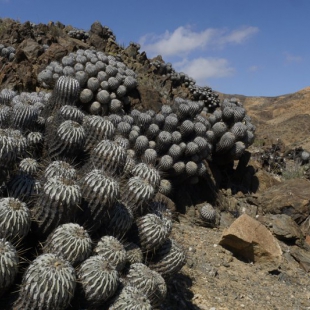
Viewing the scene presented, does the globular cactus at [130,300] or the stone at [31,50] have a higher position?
the stone at [31,50]

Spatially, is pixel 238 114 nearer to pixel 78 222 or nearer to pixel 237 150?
pixel 237 150

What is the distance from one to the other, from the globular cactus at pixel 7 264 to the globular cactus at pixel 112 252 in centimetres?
72

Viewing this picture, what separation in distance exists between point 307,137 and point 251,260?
13663 mm

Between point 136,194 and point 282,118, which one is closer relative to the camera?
point 136,194

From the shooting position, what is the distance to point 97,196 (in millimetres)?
3652

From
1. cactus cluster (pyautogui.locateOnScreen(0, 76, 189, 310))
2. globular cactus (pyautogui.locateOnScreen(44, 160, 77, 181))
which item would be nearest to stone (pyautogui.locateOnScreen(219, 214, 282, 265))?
cactus cluster (pyautogui.locateOnScreen(0, 76, 189, 310))

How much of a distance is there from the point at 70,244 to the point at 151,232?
102cm

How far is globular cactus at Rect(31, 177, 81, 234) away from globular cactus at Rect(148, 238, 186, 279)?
1065 mm

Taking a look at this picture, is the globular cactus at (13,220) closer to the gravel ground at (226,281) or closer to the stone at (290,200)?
the gravel ground at (226,281)

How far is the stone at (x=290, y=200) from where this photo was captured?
8.08 m

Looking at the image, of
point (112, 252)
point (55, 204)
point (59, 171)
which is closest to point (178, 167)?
point (59, 171)

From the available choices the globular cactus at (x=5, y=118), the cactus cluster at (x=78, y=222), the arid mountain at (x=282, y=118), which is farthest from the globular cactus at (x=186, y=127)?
the arid mountain at (x=282, y=118)

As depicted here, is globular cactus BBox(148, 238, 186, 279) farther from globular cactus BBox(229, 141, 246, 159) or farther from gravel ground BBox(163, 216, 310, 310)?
globular cactus BBox(229, 141, 246, 159)

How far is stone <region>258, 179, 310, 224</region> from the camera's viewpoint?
26.5ft
